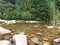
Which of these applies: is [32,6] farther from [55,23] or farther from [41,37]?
[41,37]

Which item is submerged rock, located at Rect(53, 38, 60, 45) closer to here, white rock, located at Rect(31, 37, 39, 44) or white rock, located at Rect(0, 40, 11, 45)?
white rock, located at Rect(31, 37, 39, 44)

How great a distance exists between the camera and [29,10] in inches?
251

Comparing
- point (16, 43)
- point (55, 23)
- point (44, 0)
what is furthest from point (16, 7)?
point (16, 43)

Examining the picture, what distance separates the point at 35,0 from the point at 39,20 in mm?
760

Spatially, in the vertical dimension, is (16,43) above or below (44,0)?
below

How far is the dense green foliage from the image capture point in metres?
6.10

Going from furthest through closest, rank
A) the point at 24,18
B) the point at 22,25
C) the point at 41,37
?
the point at 24,18
the point at 22,25
the point at 41,37

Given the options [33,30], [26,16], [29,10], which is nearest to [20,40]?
[33,30]

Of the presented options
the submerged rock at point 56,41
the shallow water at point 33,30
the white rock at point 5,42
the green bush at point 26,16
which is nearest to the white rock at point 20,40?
the white rock at point 5,42

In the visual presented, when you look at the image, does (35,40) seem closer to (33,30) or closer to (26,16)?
(33,30)

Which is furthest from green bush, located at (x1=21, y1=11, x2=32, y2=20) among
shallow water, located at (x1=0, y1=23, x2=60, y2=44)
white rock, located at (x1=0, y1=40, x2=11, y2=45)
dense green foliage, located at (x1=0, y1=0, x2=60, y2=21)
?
white rock, located at (x1=0, y1=40, x2=11, y2=45)

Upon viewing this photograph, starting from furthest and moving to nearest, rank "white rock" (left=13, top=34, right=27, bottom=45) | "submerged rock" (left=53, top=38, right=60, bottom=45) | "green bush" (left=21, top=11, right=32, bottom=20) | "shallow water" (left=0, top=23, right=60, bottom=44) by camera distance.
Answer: "green bush" (left=21, top=11, right=32, bottom=20) < "shallow water" (left=0, top=23, right=60, bottom=44) < "submerged rock" (left=53, top=38, right=60, bottom=45) < "white rock" (left=13, top=34, right=27, bottom=45)

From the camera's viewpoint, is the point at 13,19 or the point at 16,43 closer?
the point at 16,43

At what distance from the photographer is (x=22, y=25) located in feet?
18.2
